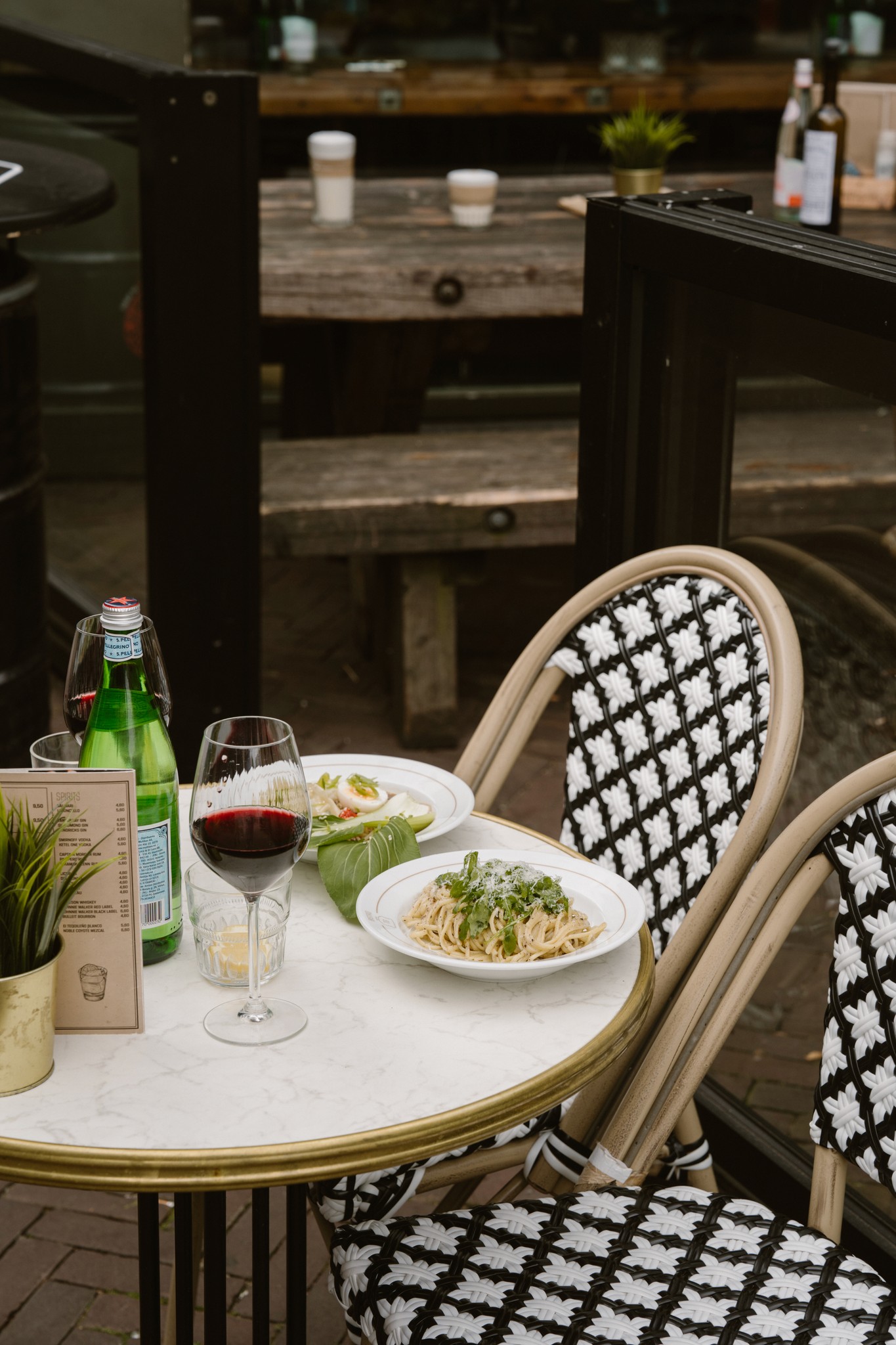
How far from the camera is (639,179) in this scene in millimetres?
4281

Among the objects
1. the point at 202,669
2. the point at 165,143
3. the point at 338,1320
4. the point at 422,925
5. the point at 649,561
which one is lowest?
the point at 338,1320

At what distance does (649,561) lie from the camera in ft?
6.72

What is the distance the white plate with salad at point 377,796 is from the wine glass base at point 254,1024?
250 millimetres

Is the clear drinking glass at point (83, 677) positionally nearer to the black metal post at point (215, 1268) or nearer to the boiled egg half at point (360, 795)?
the boiled egg half at point (360, 795)

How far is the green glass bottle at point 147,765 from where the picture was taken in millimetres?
1506

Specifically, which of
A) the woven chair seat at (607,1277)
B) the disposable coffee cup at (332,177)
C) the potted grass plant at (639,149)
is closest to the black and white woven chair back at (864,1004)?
the woven chair seat at (607,1277)

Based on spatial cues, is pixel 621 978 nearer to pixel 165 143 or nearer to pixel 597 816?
pixel 597 816

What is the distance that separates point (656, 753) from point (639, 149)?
2717 millimetres

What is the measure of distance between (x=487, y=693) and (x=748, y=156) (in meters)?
3.28

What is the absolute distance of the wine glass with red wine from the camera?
1.37m

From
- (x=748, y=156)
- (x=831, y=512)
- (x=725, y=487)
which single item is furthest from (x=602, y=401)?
(x=748, y=156)

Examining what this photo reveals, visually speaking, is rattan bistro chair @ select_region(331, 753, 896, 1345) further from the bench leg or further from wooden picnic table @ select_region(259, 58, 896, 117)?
wooden picnic table @ select_region(259, 58, 896, 117)

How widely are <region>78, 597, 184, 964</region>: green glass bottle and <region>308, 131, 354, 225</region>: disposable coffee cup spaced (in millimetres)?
3197

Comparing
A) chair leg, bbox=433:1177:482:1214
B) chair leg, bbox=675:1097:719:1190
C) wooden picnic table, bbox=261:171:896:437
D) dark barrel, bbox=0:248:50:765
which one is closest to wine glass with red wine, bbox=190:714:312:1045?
chair leg, bbox=433:1177:482:1214
